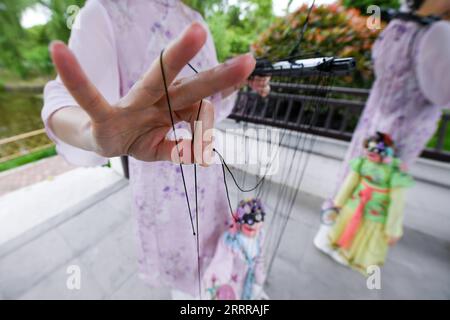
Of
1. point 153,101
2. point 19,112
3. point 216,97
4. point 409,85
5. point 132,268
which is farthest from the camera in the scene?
point 132,268

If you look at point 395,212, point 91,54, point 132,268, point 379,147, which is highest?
point 91,54

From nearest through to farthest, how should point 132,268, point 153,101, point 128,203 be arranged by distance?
point 153,101 → point 132,268 → point 128,203

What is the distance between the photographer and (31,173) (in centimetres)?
225

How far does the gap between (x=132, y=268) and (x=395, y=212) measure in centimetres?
137

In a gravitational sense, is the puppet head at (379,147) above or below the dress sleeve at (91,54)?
below

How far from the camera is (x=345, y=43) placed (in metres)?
1.50

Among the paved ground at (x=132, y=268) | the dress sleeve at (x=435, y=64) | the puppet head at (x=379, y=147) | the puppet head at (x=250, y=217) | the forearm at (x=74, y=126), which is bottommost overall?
the paved ground at (x=132, y=268)

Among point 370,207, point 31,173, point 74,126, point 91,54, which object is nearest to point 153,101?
point 74,126

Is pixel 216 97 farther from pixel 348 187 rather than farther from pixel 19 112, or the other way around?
pixel 348 187

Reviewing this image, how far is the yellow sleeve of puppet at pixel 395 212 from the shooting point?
3.02ft

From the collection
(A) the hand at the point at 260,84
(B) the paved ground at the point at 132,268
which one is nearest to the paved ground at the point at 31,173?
(B) the paved ground at the point at 132,268

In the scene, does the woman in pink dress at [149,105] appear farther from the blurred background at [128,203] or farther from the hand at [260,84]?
the blurred background at [128,203]

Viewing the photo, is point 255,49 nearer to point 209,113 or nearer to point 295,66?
point 295,66
